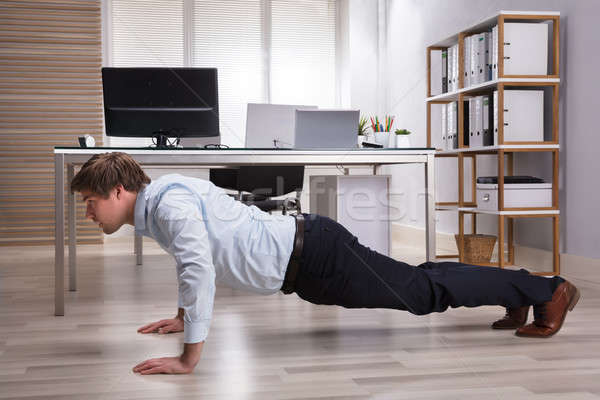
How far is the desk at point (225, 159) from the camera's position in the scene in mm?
2309

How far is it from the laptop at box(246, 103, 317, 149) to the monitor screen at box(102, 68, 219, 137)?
18.1 inches

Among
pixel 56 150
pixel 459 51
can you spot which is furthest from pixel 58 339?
pixel 459 51

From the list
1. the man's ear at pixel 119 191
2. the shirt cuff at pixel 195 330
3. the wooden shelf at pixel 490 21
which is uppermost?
the wooden shelf at pixel 490 21

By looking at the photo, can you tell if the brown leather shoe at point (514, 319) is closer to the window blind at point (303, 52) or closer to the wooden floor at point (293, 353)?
the wooden floor at point (293, 353)

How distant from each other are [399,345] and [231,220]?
0.64 m

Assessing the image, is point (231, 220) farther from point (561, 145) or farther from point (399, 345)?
point (561, 145)

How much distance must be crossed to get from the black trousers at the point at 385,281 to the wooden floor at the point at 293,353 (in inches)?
5.6

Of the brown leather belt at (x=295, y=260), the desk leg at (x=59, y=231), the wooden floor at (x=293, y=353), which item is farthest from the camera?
the desk leg at (x=59, y=231)

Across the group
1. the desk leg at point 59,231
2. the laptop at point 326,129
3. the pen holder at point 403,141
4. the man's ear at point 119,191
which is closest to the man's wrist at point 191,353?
the man's ear at point 119,191

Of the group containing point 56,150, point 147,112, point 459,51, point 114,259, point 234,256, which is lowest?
point 114,259

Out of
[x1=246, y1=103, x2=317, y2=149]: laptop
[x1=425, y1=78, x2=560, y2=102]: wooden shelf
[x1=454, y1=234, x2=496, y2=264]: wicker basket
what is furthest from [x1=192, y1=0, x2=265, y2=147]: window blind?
[x1=454, y1=234, x2=496, y2=264]: wicker basket

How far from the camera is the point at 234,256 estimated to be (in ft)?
5.25

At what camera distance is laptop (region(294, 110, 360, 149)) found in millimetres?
2457

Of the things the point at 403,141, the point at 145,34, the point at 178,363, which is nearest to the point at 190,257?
the point at 178,363
